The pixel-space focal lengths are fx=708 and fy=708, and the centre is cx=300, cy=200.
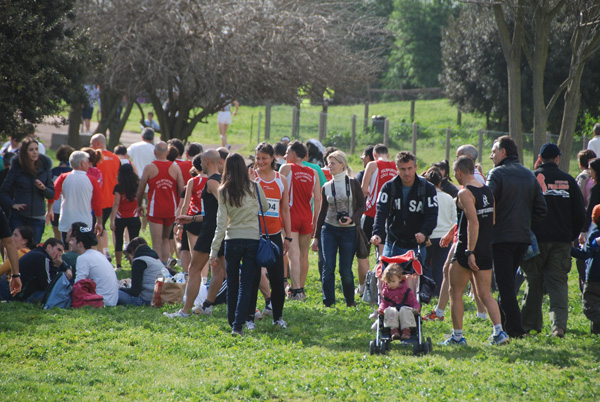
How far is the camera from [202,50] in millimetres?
18984

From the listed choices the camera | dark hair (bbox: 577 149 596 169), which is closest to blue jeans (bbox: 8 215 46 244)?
the camera

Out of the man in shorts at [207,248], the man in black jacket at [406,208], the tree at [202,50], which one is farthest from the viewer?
the tree at [202,50]

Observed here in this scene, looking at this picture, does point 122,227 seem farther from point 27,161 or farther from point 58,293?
point 58,293

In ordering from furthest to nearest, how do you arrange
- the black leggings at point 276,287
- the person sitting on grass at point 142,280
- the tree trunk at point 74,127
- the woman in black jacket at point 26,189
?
1. the tree trunk at point 74,127
2. the woman in black jacket at point 26,189
3. the person sitting on grass at point 142,280
4. the black leggings at point 276,287

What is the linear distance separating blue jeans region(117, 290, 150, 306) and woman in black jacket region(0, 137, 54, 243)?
88.5 inches

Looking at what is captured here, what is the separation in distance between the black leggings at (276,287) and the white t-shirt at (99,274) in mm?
2265

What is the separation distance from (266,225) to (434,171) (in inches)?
113

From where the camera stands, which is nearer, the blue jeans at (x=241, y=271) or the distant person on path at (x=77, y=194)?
the blue jeans at (x=241, y=271)

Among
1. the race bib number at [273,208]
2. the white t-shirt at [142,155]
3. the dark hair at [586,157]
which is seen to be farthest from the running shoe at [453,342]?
the white t-shirt at [142,155]

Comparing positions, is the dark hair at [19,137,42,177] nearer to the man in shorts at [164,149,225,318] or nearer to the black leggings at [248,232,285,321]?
the man in shorts at [164,149,225,318]

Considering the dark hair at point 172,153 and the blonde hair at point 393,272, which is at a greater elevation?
the dark hair at point 172,153

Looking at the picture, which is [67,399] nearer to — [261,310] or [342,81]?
[261,310]

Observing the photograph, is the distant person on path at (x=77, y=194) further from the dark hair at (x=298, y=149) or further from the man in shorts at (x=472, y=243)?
the man in shorts at (x=472, y=243)

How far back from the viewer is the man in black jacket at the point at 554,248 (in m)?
8.00
